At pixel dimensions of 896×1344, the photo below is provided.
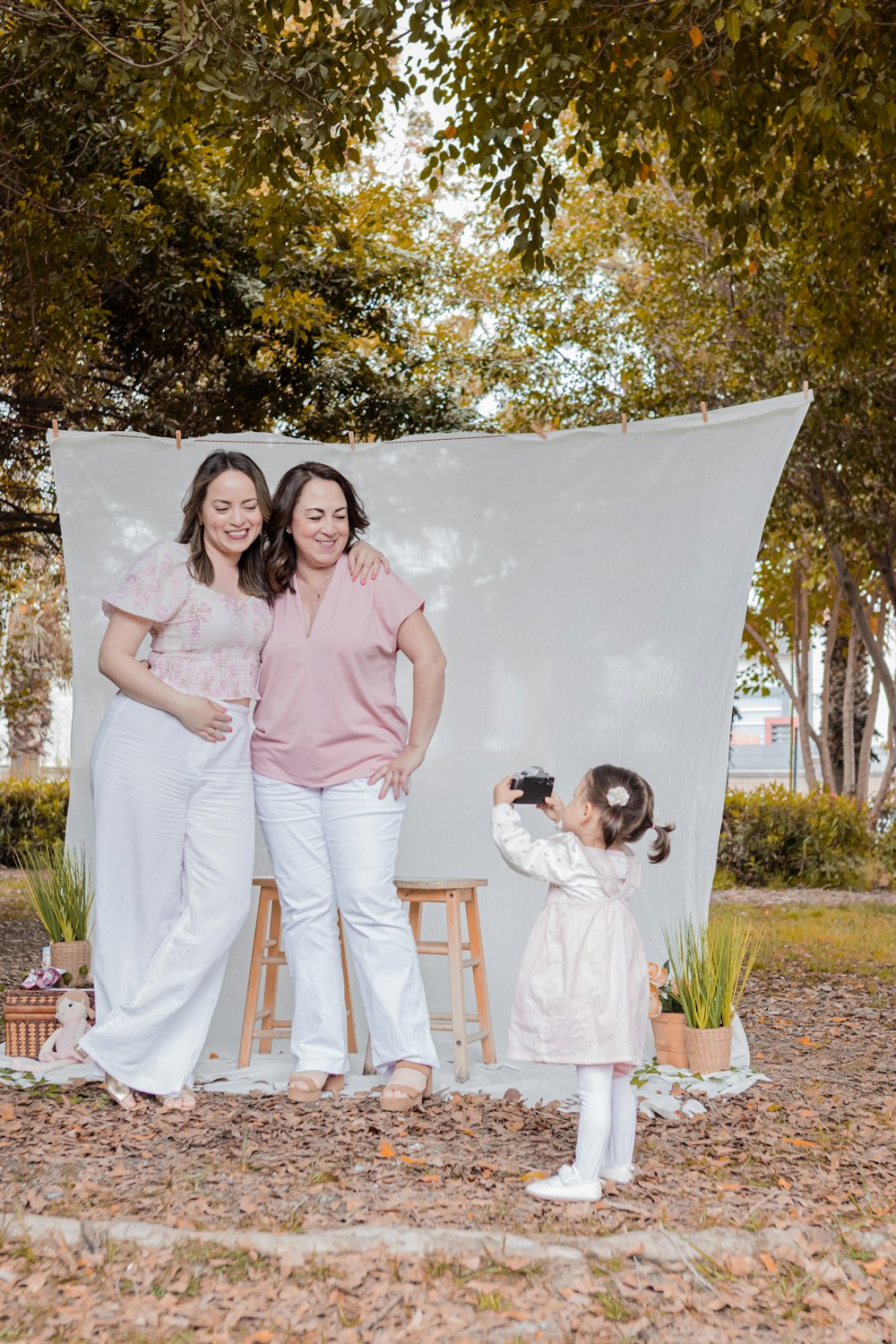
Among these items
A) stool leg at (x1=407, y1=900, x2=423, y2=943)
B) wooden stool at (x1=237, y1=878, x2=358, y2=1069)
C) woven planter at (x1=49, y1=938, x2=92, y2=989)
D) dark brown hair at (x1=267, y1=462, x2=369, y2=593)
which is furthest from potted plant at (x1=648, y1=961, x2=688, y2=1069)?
woven planter at (x1=49, y1=938, x2=92, y2=989)

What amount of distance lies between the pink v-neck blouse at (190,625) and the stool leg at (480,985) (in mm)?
888

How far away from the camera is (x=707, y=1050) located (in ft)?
11.5

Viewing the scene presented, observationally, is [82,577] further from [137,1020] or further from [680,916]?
[680,916]

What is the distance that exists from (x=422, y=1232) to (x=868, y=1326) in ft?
2.37

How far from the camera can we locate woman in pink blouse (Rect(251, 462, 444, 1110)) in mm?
3137

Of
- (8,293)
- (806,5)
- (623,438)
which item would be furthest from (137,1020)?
(8,293)

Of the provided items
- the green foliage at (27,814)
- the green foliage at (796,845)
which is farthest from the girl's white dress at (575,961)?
the green foliage at (27,814)

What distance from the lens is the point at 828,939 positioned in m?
6.64

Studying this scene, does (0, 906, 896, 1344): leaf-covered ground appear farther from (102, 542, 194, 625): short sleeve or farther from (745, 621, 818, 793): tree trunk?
Answer: (745, 621, 818, 793): tree trunk

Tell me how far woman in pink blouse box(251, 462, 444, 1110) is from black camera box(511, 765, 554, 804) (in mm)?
508

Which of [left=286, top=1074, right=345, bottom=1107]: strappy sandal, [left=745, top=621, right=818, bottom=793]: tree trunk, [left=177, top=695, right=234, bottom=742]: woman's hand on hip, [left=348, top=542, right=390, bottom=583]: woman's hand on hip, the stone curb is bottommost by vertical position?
the stone curb

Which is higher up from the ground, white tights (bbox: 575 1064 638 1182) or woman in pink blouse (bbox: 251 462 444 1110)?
Answer: woman in pink blouse (bbox: 251 462 444 1110)

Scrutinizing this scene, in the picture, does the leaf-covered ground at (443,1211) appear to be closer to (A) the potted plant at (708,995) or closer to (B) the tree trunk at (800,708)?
(A) the potted plant at (708,995)

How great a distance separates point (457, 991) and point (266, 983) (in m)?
0.62
